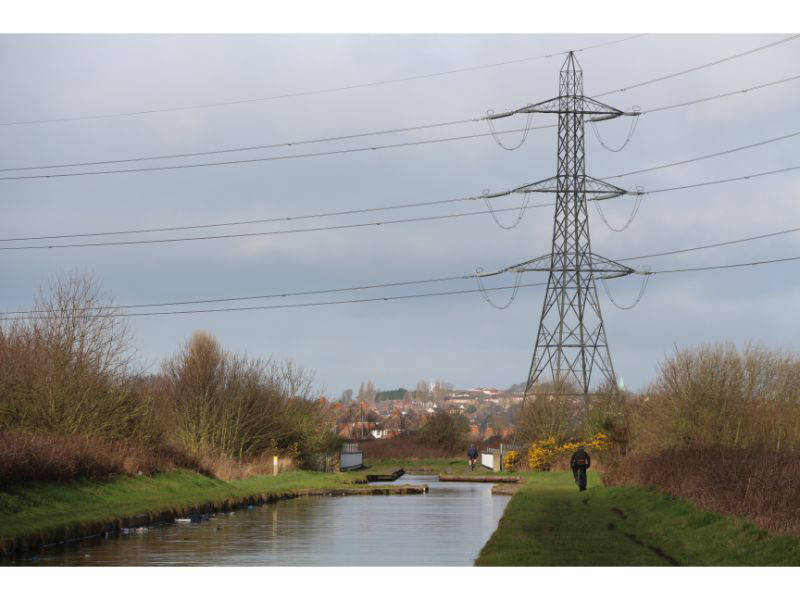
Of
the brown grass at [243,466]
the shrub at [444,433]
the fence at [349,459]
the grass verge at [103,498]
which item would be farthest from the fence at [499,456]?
the shrub at [444,433]

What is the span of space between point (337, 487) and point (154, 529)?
21002 mm

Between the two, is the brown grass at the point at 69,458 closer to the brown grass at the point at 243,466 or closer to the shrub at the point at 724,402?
the brown grass at the point at 243,466

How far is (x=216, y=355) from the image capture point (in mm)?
56312

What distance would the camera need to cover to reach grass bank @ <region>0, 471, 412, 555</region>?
22.2 meters

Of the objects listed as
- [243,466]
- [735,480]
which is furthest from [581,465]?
[243,466]

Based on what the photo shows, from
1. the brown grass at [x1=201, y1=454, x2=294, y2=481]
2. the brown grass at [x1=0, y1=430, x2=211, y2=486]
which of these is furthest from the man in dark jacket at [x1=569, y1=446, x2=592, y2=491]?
the brown grass at [x1=201, y1=454, x2=294, y2=481]

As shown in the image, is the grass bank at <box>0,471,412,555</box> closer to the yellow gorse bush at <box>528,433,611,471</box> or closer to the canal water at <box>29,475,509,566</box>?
the canal water at <box>29,475,509,566</box>

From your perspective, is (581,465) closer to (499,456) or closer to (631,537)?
(631,537)

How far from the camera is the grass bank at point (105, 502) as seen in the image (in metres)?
22.2

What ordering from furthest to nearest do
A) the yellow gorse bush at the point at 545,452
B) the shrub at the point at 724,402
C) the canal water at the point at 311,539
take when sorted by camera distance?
1. the yellow gorse bush at the point at 545,452
2. the shrub at the point at 724,402
3. the canal water at the point at 311,539

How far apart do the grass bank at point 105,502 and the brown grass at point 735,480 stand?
12934 mm
